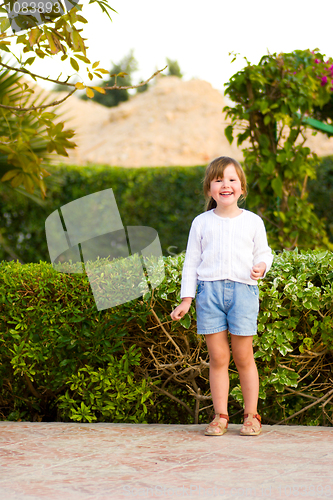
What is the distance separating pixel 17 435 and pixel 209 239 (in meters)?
1.34

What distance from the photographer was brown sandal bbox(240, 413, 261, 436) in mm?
2438

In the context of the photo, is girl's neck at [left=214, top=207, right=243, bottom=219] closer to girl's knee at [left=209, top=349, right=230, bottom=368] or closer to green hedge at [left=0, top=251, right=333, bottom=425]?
green hedge at [left=0, top=251, right=333, bottom=425]

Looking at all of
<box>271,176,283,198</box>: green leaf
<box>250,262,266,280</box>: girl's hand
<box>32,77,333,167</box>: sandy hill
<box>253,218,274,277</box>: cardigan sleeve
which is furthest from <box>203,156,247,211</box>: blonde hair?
<box>32,77,333,167</box>: sandy hill

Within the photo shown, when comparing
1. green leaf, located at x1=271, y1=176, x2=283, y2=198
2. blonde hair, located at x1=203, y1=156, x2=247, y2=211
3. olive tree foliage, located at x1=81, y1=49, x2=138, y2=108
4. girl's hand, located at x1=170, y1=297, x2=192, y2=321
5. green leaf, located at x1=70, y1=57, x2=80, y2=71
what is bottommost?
girl's hand, located at x1=170, y1=297, x2=192, y2=321

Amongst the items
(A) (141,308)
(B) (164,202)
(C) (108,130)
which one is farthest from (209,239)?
(C) (108,130)

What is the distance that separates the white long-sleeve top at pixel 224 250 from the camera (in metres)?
2.43

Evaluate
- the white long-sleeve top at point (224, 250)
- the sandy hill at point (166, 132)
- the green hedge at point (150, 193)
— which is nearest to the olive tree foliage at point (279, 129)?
the white long-sleeve top at point (224, 250)

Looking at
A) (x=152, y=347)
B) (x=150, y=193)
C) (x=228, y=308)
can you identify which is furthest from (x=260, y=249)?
(x=150, y=193)

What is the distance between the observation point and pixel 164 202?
9398mm

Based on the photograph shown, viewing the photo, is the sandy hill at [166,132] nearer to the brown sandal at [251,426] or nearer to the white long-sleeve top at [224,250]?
the white long-sleeve top at [224,250]

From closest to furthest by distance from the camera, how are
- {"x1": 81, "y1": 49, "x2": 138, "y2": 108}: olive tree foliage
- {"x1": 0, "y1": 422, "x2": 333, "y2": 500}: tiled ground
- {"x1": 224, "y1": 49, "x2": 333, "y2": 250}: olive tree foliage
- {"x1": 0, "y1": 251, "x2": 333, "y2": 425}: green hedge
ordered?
{"x1": 0, "y1": 422, "x2": 333, "y2": 500}: tiled ground
{"x1": 0, "y1": 251, "x2": 333, "y2": 425}: green hedge
{"x1": 224, "y1": 49, "x2": 333, "y2": 250}: olive tree foliage
{"x1": 81, "y1": 49, "x2": 138, "y2": 108}: olive tree foliage

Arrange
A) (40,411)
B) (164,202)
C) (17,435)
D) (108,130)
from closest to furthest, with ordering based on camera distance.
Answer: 1. (17,435)
2. (40,411)
3. (164,202)
4. (108,130)

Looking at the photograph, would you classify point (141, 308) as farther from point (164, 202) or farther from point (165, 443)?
point (164, 202)

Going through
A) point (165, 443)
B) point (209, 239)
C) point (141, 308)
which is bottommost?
point (165, 443)
